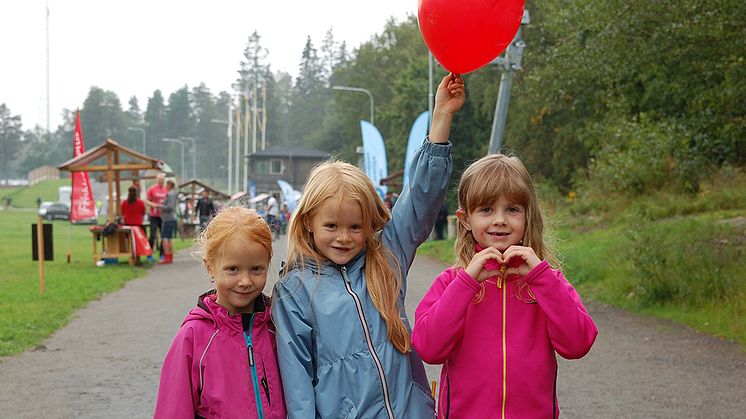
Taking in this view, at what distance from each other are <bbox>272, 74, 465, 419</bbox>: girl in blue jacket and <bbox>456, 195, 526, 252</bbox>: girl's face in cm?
22

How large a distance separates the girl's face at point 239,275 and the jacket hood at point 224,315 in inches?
1.2

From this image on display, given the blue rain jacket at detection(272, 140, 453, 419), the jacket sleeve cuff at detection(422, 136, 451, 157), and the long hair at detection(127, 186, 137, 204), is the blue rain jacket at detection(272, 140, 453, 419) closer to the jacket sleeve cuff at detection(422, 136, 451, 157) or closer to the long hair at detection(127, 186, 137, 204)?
the jacket sleeve cuff at detection(422, 136, 451, 157)

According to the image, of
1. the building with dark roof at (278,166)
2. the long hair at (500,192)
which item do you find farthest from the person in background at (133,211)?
the building with dark roof at (278,166)

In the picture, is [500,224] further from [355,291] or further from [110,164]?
[110,164]

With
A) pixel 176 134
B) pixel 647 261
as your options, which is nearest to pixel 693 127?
pixel 647 261

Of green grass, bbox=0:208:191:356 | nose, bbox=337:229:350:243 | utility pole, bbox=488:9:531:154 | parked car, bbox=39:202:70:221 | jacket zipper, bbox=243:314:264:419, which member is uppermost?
utility pole, bbox=488:9:531:154

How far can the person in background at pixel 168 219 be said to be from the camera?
64.8 feet

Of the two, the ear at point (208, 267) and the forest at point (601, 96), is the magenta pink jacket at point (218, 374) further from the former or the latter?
the forest at point (601, 96)

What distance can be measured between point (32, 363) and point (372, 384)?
6183 mm

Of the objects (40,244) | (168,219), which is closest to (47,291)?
(40,244)

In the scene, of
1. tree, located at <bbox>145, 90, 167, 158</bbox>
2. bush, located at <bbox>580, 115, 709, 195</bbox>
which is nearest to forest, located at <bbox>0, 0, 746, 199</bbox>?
bush, located at <bbox>580, 115, 709, 195</bbox>

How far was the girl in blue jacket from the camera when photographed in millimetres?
2959

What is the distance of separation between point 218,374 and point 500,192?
43.5 inches

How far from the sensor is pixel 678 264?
11.6 meters
